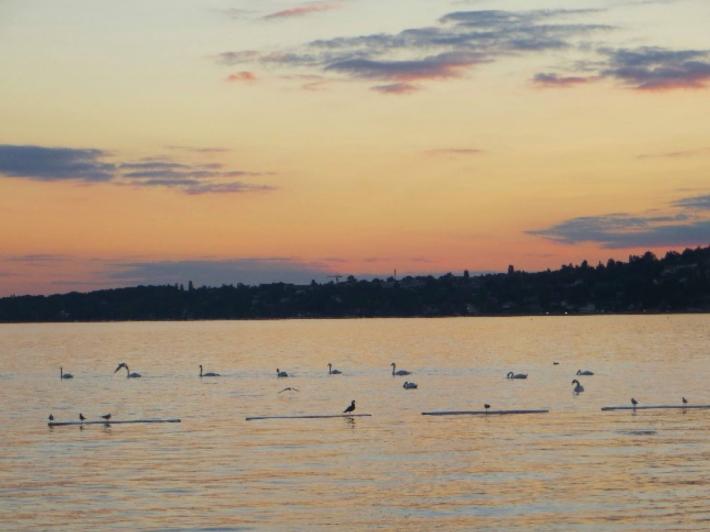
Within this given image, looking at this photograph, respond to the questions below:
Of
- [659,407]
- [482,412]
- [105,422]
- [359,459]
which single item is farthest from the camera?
[659,407]

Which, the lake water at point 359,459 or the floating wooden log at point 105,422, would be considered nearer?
the lake water at point 359,459

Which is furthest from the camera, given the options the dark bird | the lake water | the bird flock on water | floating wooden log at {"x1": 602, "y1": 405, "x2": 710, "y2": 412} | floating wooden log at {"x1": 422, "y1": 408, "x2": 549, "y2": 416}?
floating wooden log at {"x1": 602, "y1": 405, "x2": 710, "y2": 412}

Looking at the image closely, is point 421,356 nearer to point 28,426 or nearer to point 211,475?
point 28,426

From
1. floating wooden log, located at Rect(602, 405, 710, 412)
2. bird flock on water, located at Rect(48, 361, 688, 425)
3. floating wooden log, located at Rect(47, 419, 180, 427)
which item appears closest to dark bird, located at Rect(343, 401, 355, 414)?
bird flock on water, located at Rect(48, 361, 688, 425)

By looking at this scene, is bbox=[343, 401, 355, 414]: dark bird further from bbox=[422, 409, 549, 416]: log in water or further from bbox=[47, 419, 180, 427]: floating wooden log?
bbox=[47, 419, 180, 427]: floating wooden log

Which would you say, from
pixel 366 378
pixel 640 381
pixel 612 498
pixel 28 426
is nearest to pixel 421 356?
pixel 366 378

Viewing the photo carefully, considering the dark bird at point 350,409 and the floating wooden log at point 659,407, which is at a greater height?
the dark bird at point 350,409

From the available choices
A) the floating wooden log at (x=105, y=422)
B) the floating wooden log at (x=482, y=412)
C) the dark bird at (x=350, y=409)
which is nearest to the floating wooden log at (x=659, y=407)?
the floating wooden log at (x=482, y=412)

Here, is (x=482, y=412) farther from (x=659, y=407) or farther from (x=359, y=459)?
(x=359, y=459)

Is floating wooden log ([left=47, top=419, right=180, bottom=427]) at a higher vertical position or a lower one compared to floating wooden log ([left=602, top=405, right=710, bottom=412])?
higher

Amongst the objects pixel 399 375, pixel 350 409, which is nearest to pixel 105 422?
pixel 350 409

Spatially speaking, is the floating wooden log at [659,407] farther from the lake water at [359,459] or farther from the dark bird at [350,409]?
the dark bird at [350,409]

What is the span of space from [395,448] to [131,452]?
34.3 feet

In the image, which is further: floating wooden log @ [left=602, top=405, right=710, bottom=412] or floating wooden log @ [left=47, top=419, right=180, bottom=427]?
floating wooden log @ [left=602, top=405, right=710, bottom=412]
